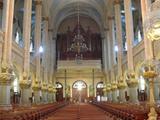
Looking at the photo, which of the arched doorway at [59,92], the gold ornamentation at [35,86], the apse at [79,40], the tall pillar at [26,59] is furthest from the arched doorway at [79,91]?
the tall pillar at [26,59]

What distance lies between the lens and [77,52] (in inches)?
1585

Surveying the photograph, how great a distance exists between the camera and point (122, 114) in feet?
35.4

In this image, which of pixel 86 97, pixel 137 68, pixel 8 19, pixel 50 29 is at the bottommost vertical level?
pixel 86 97

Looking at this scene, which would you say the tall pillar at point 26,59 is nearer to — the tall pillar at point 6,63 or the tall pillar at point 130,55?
the tall pillar at point 6,63

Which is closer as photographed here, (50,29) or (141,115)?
(141,115)

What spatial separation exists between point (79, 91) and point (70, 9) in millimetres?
12818

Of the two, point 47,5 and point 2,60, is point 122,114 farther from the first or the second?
point 47,5

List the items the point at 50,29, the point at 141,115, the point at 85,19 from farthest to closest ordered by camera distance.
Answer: the point at 85,19 < the point at 50,29 < the point at 141,115

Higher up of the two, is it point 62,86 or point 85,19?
point 85,19

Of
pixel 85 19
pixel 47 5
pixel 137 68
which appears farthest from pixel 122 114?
pixel 85 19

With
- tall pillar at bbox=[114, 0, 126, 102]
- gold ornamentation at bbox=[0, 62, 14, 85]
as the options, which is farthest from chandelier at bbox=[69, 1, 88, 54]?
gold ornamentation at bbox=[0, 62, 14, 85]

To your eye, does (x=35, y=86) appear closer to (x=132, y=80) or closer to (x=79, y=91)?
(x=132, y=80)

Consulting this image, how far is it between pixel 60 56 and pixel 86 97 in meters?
7.56

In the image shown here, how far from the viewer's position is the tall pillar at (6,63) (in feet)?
48.5
